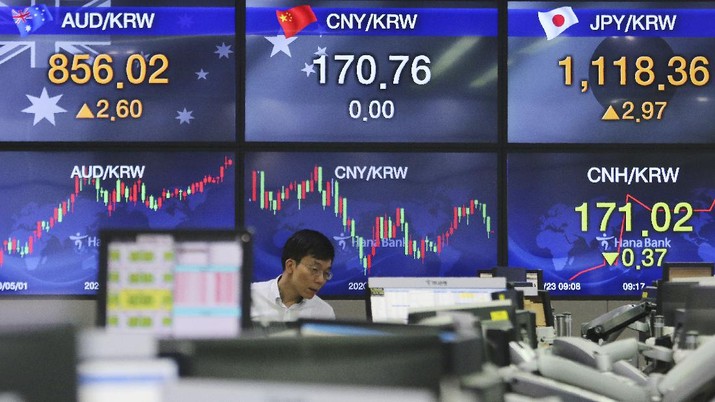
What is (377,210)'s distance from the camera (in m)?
7.04

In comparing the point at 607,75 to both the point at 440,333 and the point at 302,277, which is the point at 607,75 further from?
the point at 440,333

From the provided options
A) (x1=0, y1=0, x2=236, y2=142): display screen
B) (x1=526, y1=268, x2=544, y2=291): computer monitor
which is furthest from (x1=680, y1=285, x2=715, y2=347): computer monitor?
(x1=0, y1=0, x2=236, y2=142): display screen

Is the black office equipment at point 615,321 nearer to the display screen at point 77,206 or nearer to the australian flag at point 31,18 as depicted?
the display screen at point 77,206

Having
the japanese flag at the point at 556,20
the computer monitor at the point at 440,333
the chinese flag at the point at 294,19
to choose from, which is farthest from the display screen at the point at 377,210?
the computer monitor at the point at 440,333

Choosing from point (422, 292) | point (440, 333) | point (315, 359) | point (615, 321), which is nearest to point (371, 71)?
point (615, 321)

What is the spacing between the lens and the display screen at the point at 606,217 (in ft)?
23.1

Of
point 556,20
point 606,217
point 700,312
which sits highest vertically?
point 556,20

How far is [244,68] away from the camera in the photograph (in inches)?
277

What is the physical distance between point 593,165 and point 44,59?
11.9 feet

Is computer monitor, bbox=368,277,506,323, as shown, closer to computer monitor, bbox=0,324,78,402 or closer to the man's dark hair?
the man's dark hair

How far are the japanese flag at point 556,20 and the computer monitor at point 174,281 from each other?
4948 millimetres

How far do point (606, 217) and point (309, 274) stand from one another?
2.98 m

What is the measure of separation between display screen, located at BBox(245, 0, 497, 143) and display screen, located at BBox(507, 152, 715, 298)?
19.7 inches

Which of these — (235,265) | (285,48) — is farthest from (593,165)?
(235,265)
